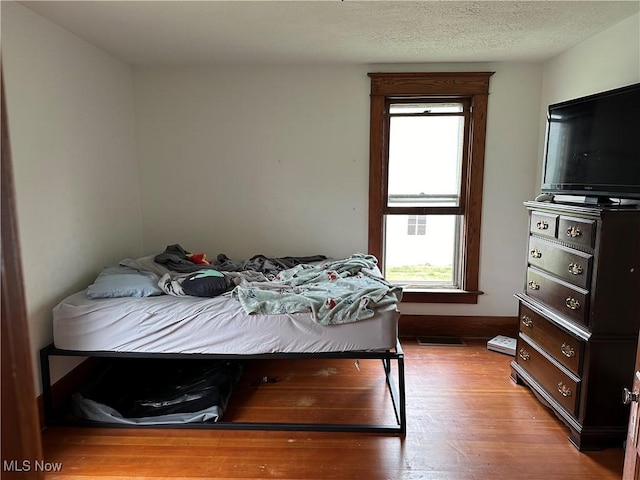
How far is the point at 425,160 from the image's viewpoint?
3.43 m

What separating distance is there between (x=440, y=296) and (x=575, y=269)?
150 centimetres

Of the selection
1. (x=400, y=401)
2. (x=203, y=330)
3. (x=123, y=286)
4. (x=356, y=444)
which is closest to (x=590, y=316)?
(x=400, y=401)

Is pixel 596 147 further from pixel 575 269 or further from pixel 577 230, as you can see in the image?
pixel 575 269

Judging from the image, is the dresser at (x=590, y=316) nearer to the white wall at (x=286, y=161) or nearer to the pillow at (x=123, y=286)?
the white wall at (x=286, y=161)

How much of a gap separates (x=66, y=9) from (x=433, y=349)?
11.0 ft

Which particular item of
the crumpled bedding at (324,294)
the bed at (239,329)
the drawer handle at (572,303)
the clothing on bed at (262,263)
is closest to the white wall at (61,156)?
the bed at (239,329)

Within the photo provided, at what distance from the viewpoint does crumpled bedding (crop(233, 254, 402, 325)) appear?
2131 mm

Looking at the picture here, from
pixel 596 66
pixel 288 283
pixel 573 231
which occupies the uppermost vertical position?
pixel 596 66

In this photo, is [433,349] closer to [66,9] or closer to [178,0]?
[178,0]

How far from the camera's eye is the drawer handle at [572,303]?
6.68 feet

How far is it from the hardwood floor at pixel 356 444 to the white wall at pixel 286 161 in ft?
3.82

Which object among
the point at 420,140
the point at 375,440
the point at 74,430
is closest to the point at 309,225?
the point at 420,140

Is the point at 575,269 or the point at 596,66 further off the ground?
the point at 596,66

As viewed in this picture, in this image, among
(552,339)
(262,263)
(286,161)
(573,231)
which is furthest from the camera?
(286,161)
